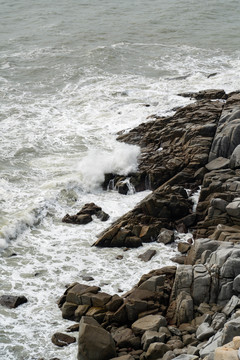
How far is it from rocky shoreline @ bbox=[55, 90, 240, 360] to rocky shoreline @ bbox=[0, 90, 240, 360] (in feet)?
0.11

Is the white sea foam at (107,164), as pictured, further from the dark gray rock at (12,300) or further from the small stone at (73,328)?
the small stone at (73,328)

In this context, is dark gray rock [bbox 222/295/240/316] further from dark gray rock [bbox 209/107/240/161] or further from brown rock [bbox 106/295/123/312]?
dark gray rock [bbox 209/107/240/161]

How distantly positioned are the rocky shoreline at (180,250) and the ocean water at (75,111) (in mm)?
783

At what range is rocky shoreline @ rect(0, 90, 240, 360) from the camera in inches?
650

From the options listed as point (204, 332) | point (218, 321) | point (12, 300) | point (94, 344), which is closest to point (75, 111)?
point (12, 300)

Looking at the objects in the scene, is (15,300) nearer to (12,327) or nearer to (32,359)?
(12,327)

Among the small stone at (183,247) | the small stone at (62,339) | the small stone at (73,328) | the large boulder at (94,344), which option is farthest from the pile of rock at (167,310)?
the small stone at (183,247)

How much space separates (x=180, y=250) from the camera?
73.8 feet

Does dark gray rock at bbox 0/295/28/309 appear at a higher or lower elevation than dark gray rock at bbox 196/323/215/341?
lower

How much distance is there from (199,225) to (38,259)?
6.48m

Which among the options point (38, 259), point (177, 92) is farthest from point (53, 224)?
point (177, 92)

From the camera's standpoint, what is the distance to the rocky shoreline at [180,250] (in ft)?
54.1

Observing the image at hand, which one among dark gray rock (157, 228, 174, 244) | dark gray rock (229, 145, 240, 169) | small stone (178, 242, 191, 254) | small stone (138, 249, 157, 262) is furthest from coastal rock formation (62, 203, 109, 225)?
dark gray rock (229, 145, 240, 169)

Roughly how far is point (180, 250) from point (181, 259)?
774mm
